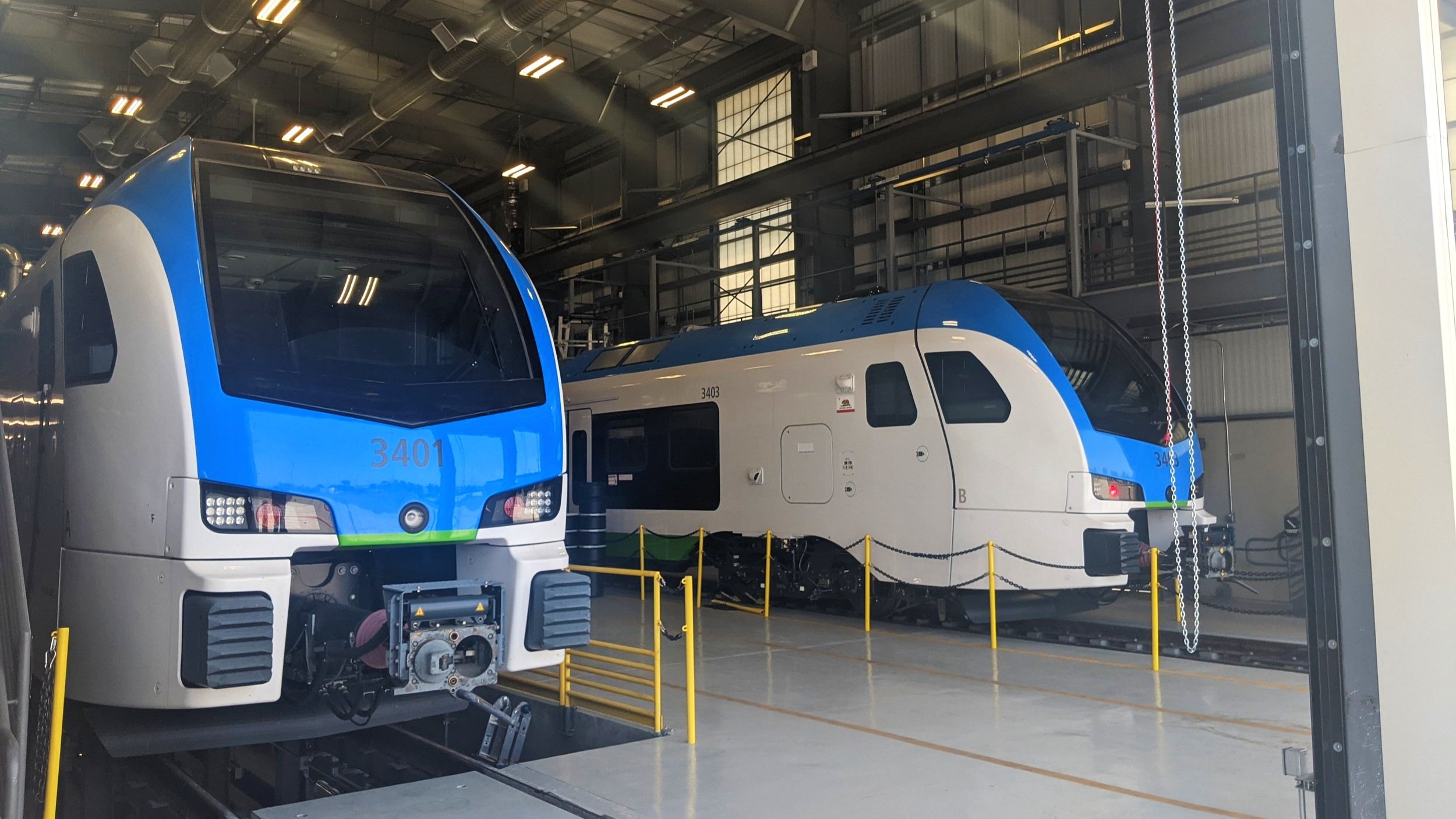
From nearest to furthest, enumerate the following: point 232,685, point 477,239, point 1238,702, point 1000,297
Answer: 1. point 232,685
2. point 477,239
3. point 1238,702
4. point 1000,297

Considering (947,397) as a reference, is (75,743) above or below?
below

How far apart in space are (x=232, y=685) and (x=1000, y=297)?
23.3ft

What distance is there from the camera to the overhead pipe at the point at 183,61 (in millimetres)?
13133

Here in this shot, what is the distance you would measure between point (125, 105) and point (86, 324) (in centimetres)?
1377

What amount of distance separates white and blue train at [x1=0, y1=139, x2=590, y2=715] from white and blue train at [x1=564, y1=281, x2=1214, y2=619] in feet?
16.3

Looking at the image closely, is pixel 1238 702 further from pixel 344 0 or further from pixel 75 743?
pixel 344 0

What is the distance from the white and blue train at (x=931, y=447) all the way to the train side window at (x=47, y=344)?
6.75 meters

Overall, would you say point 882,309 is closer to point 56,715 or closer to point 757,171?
point 56,715

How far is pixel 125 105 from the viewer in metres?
16.4

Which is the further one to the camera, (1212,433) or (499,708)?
(1212,433)

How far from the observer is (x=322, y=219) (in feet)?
16.9

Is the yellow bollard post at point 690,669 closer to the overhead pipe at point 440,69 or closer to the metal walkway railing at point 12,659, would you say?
the metal walkway railing at point 12,659

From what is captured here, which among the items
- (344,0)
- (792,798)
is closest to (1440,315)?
(792,798)

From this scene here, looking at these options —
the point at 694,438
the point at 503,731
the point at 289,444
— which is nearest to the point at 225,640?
the point at 289,444
